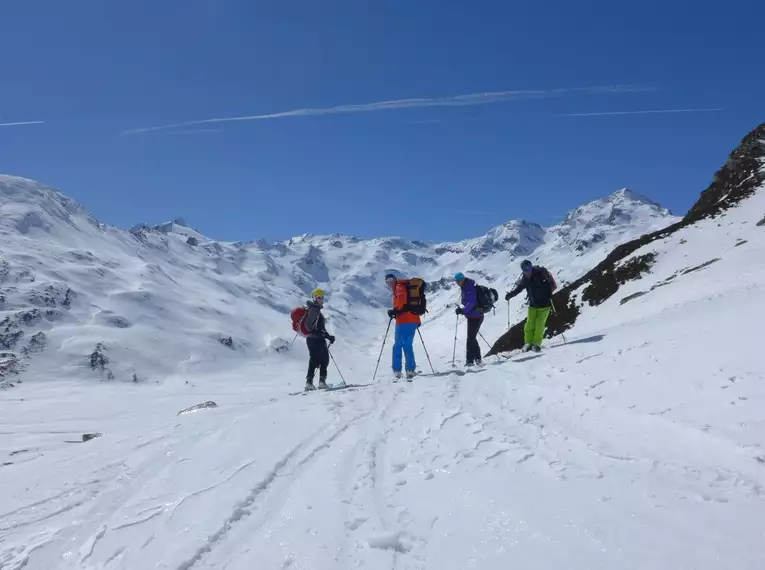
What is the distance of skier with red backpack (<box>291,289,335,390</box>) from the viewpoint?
15143 millimetres

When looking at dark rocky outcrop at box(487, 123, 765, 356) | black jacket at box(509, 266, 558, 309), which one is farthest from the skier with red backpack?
dark rocky outcrop at box(487, 123, 765, 356)

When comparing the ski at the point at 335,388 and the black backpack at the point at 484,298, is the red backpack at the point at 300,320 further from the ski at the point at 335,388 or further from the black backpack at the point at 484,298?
the black backpack at the point at 484,298

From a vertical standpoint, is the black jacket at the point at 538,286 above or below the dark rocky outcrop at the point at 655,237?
below

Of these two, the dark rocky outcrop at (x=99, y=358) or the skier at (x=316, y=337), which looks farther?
the dark rocky outcrop at (x=99, y=358)

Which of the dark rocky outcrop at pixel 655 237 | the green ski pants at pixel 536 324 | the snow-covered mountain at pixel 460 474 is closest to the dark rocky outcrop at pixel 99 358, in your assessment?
the dark rocky outcrop at pixel 655 237

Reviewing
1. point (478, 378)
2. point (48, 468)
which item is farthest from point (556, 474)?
point (48, 468)

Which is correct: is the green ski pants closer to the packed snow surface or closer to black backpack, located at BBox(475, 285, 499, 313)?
black backpack, located at BBox(475, 285, 499, 313)

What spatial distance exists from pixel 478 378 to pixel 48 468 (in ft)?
29.6

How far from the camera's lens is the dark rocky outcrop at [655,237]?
115ft

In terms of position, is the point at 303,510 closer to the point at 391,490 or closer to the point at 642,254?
the point at 391,490

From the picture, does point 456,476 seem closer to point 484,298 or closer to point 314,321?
point 484,298

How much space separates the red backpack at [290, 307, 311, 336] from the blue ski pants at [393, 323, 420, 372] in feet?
8.61

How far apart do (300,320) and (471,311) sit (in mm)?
5067

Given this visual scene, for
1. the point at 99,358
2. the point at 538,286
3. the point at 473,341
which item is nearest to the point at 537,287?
the point at 538,286
